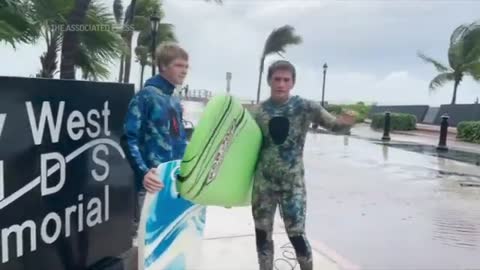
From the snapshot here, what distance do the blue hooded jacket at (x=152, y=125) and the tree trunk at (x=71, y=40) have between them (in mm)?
5263

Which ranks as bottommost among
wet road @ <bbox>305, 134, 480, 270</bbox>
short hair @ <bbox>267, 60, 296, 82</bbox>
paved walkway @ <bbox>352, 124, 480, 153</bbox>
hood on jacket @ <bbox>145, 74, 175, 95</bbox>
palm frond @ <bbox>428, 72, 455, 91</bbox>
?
wet road @ <bbox>305, 134, 480, 270</bbox>

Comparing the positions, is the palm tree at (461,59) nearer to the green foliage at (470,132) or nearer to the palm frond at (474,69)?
the palm frond at (474,69)

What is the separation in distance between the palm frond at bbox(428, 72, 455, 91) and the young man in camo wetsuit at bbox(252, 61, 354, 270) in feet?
93.3

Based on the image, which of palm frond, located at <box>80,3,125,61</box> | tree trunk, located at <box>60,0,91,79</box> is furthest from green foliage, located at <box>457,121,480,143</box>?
tree trunk, located at <box>60,0,91,79</box>

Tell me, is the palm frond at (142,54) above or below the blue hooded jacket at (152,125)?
above

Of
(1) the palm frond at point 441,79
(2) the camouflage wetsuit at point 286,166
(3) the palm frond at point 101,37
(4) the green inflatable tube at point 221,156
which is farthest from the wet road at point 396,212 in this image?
(1) the palm frond at point 441,79

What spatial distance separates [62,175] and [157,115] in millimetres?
599

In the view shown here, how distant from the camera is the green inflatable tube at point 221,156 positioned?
8.30ft

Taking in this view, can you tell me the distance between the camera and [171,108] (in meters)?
2.74

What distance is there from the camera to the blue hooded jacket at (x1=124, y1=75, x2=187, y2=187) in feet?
8.34

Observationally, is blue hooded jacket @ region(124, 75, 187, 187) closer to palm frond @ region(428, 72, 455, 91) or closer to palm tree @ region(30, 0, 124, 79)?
palm tree @ region(30, 0, 124, 79)

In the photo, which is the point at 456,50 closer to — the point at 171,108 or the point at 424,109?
the point at 424,109

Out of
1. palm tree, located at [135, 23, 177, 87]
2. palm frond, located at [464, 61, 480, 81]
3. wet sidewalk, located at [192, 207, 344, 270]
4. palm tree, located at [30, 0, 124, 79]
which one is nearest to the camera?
wet sidewalk, located at [192, 207, 344, 270]

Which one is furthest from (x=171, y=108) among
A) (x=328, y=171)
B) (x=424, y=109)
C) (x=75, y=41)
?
(x=424, y=109)
